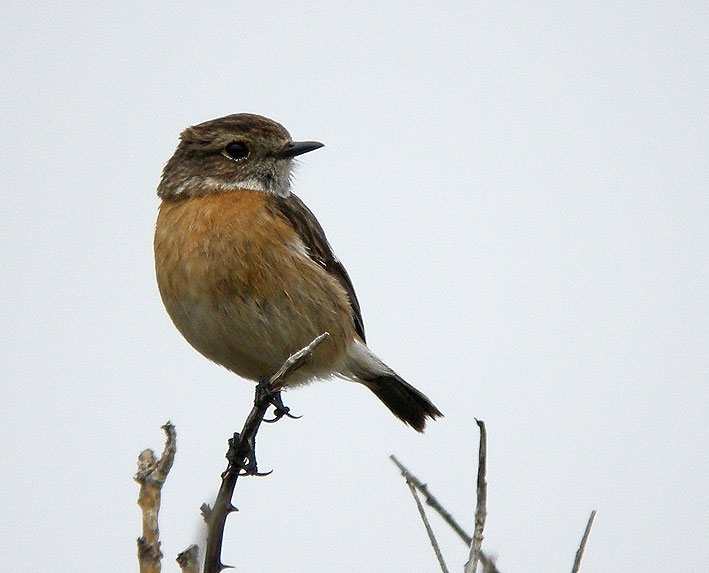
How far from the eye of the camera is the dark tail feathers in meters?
7.81

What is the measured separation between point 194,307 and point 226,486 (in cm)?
230

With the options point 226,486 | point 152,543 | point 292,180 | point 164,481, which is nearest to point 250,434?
point 226,486

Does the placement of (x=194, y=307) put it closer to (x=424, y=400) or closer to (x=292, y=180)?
(x=292, y=180)

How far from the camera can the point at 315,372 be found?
6.65 meters

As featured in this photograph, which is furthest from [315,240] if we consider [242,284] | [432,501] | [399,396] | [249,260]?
[432,501]

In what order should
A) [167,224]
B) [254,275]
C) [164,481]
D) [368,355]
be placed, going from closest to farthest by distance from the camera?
[164,481] → [254,275] → [167,224] → [368,355]

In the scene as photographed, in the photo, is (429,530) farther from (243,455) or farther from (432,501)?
(243,455)

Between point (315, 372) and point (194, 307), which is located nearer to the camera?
point (194, 307)

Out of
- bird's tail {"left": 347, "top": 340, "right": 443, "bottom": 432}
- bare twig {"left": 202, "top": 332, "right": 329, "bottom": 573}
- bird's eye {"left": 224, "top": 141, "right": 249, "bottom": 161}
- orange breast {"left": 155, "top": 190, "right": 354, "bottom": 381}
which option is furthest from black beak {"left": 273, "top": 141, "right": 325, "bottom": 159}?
bare twig {"left": 202, "top": 332, "right": 329, "bottom": 573}

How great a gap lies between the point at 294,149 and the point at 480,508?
4176mm

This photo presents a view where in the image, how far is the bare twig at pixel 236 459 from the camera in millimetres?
3410

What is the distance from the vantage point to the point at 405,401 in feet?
25.9

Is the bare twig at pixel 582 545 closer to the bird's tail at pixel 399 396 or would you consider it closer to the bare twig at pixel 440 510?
the bare twig at pixel 440 510

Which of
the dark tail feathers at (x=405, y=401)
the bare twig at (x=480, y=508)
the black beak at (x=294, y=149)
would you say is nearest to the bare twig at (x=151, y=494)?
the bare twig at (x=480, y=508)
